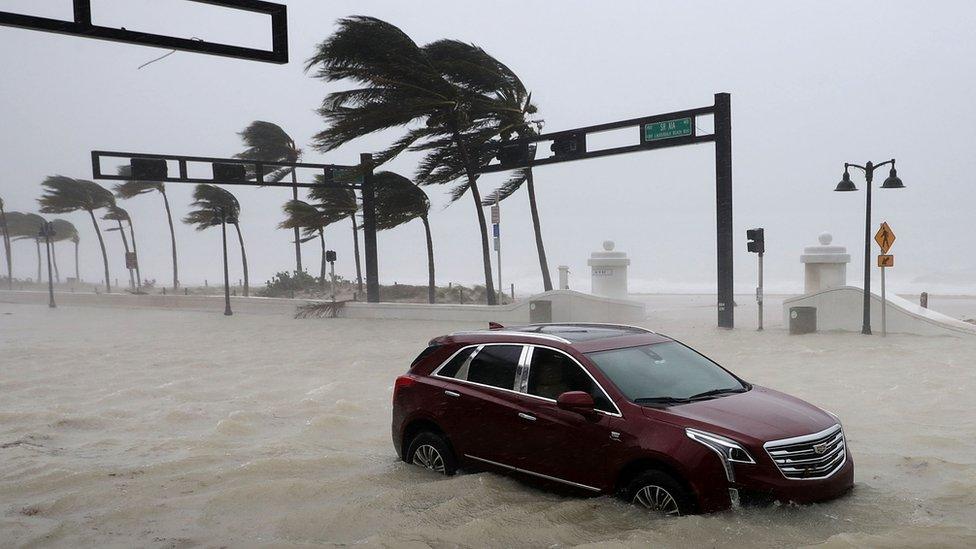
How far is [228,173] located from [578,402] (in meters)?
25.8

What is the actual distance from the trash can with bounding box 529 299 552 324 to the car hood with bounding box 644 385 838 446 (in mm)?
18066

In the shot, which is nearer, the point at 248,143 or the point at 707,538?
the point at 707,538

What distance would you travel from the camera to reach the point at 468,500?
6.57 meters

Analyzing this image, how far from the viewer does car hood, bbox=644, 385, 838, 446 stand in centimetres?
576

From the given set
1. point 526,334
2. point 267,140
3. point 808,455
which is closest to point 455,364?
point 526,334

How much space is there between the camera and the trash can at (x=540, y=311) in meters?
24.7

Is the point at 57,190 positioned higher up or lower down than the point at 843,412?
higher up

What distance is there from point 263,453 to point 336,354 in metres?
10.1

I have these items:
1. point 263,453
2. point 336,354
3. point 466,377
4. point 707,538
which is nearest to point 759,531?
point 707,538

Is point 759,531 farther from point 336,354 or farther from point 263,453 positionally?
point 336,354

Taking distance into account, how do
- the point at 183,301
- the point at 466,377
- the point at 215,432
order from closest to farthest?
the point at 466,377 < the point at 215,432 < the point at 183,301

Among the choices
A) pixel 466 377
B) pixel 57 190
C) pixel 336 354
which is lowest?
pixel 336 354

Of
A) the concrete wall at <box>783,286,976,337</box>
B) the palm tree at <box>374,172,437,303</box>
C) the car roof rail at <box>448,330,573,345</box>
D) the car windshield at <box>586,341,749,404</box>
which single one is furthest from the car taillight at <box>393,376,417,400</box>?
the palm tree at <box>374,172,437,303</box>

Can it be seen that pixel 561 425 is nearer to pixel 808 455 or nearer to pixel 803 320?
pixel 808 455
